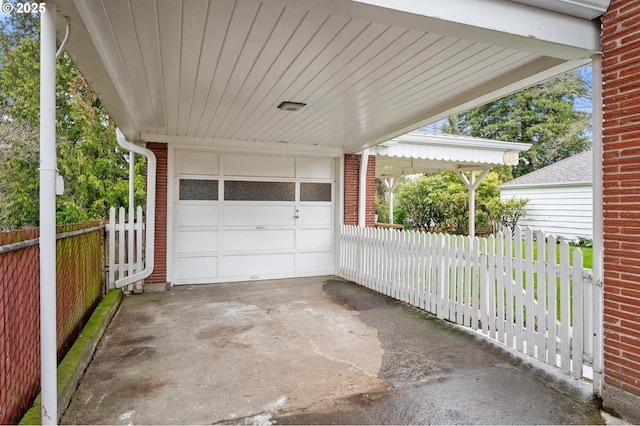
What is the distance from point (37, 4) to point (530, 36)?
121 inches

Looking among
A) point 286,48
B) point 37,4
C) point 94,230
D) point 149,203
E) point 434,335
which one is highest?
point 286,48

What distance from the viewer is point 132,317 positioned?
467cm

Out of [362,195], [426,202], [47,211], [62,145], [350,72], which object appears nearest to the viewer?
[47,211]

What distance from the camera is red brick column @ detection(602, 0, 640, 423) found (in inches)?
95.3

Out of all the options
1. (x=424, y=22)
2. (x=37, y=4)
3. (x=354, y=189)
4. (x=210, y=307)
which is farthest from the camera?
(x=354, y=189)

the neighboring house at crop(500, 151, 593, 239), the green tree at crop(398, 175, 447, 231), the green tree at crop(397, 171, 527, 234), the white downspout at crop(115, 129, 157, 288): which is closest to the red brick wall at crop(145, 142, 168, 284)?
the white downspout at crop(115, 129, 157, 288)

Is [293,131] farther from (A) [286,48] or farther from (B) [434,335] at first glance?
(B) [434,335]

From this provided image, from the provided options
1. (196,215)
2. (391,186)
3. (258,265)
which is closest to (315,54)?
(196,215)

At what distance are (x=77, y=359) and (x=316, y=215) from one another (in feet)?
16.9

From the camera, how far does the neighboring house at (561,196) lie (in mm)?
12570

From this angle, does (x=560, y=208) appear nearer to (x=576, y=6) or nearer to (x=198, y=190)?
(x=198, y=190)

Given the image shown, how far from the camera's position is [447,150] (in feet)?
27.5

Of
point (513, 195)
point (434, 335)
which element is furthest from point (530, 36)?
point (513, 195)

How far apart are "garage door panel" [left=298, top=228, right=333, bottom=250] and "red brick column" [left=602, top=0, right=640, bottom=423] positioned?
538 cm
